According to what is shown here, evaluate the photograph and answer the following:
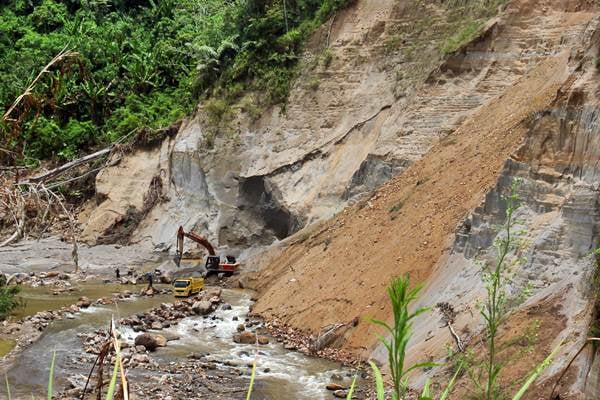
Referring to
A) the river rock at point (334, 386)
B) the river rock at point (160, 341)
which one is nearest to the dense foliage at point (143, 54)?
the river rock at point (160, 341)

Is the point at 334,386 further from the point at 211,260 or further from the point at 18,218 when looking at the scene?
the point at 211,260

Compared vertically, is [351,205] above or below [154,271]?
above

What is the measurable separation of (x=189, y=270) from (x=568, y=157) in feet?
49.2

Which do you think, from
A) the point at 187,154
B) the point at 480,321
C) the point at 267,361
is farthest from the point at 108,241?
the point at 480,321

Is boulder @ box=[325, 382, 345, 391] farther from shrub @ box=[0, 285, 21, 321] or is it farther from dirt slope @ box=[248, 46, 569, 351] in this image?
shrub @ box=[0, 285, 21, 321]

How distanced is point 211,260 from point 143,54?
17927mm

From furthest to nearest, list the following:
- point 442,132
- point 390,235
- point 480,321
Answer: point 442,132, point 390,235, point 480,321

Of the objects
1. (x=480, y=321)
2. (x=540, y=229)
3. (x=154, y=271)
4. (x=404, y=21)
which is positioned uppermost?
(x=404, y=21)

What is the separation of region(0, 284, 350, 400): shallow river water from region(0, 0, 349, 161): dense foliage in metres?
7.38

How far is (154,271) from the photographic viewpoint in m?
26.5

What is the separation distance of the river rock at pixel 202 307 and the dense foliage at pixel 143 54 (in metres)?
7.84

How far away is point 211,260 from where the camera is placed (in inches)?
996

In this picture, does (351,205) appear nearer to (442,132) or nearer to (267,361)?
(442,132)

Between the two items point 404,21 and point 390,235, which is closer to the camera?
point 390,235
